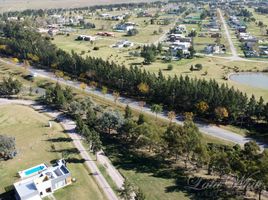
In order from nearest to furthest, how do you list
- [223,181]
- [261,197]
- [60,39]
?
[261,197], [223,181], [60,39]

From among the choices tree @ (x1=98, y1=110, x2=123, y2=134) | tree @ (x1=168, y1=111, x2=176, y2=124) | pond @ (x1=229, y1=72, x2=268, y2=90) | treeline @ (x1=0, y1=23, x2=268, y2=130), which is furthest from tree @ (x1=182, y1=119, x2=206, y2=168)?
pond @ (x1=229, y1=72, x2=268, y2=90)

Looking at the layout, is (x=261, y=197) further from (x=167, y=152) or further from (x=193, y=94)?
(x=193, y=94)

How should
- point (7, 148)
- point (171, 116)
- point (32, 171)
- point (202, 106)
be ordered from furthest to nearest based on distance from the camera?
point (202, 106)
point (171, 116)
point (7, 148)
point (32, 171)

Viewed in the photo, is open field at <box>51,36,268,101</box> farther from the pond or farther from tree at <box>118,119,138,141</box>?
tree at <box>118,119,138,141</box>

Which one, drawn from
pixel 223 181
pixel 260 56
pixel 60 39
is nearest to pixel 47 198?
pixel 223 181

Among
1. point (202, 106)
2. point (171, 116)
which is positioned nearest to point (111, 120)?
point (171, 116)

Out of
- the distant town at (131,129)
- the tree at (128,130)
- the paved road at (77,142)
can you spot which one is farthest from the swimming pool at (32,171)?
the tree at (128,130)

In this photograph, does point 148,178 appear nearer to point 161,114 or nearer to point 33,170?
point 33,170
